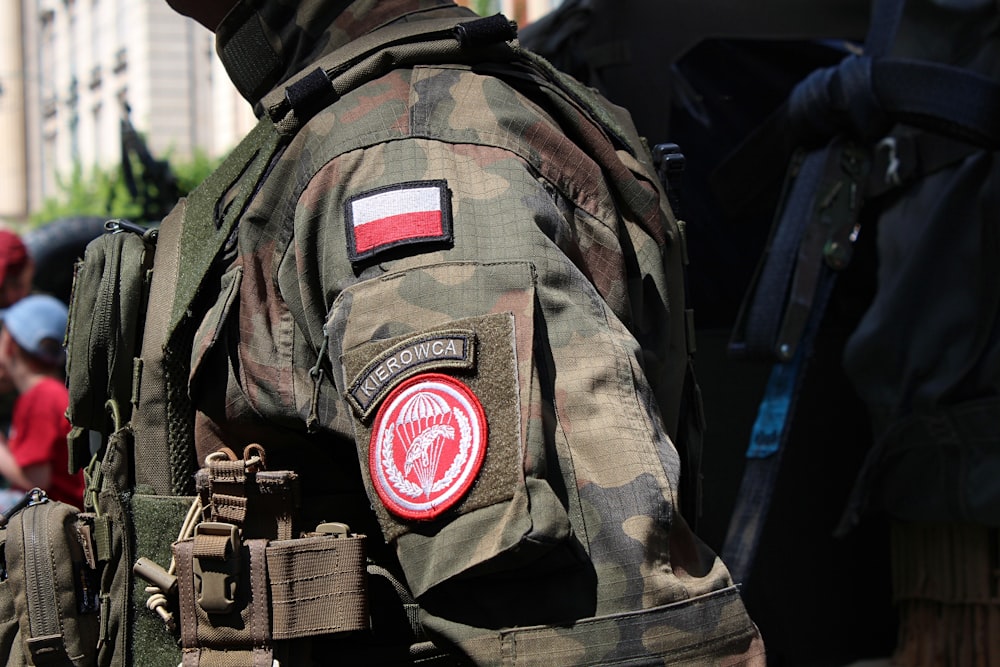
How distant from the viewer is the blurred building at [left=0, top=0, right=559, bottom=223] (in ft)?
68.9

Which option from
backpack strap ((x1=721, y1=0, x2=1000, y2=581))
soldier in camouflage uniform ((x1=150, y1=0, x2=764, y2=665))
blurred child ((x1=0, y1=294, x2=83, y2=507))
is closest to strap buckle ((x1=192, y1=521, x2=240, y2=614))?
soldier in camouflage uniform ((x1=150, y1=0, x2=764, y2=665))

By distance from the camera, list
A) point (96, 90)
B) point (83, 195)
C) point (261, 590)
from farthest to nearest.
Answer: point (96, 90)
point (83, 195)
point (261, 590)

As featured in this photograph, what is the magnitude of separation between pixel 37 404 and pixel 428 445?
8.73 feet

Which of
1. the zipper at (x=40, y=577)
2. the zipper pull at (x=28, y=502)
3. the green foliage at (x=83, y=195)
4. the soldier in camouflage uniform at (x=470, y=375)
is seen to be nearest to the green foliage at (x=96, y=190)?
the green foliage at (x=83, y=195)

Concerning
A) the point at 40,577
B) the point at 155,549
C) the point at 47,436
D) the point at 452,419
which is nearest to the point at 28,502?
the point at 40,577

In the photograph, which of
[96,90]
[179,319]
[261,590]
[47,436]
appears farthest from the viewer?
[96,90]

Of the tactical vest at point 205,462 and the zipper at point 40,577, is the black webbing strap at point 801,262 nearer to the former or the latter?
the tactical vest at point 205,462

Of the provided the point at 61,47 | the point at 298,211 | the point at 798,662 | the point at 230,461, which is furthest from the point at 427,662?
the point at 61,47

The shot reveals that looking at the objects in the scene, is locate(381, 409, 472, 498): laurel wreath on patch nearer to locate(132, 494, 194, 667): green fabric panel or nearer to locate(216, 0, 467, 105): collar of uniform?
locate(132, 494, 194, 667): green fabric panel

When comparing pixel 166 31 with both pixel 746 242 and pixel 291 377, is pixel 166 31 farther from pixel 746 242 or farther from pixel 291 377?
pixel 291 377

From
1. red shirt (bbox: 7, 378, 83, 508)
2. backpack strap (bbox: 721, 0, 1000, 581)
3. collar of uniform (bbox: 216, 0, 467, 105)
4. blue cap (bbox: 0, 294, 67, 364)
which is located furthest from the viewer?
blue cap (bbox: 0, 294, 67, 364)

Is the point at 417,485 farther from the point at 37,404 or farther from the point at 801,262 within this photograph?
the point at 37,404

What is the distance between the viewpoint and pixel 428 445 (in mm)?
1164

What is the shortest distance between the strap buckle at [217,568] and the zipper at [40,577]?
1.18 ft
